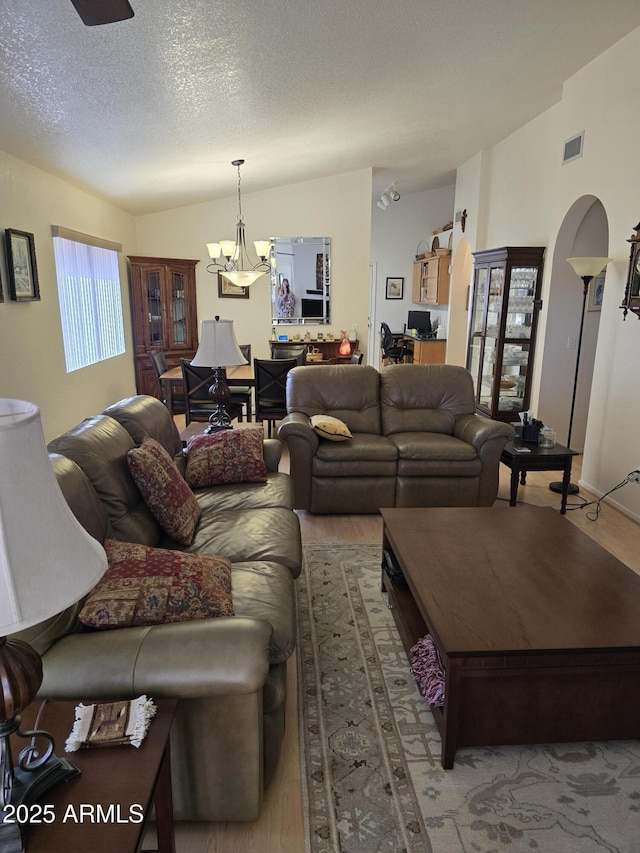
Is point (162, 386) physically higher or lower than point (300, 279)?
lower

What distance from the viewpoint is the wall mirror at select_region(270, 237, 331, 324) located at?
7602 mm

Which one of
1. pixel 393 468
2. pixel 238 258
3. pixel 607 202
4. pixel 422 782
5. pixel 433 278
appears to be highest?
pixel 607 202

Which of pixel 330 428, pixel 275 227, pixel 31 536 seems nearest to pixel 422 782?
pixel 31 536

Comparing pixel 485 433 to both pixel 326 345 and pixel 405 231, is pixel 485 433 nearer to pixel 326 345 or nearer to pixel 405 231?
pixel 326 345

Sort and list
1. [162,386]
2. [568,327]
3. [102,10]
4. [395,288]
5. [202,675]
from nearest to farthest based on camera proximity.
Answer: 1. [202,675]
2. [102,10]
3. [568,327]
4. [162,386]
5. [395,288]

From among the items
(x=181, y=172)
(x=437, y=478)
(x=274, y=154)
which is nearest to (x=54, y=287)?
(x=181, y=172)

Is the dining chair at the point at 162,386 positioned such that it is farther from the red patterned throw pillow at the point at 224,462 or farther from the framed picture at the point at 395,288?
the framed picture at the point at 395,288

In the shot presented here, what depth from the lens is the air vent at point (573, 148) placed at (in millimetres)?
4621

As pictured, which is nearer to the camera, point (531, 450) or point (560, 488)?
point (531, 450)

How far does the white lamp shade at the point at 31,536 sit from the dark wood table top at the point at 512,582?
4.04 ft

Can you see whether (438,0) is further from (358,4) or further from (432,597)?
(432,597)

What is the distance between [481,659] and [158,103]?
3677mm

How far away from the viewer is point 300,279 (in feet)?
25.3

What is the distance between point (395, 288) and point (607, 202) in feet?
22.8
